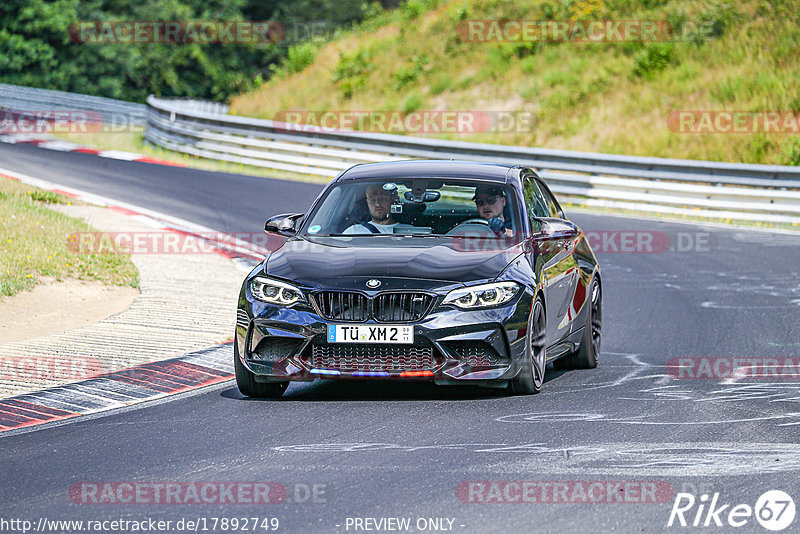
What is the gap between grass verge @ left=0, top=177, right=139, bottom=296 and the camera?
43.4 ft

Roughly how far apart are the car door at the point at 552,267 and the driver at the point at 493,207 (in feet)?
0.69

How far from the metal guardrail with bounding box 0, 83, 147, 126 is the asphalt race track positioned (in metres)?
31.8

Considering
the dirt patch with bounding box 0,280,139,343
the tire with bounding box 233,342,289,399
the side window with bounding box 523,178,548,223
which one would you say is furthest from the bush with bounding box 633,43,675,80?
the tire with bounding box 233,342,289,399

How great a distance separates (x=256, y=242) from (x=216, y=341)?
7.16m

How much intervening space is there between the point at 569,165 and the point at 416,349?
667 inches

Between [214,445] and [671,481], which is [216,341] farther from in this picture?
[671,481]

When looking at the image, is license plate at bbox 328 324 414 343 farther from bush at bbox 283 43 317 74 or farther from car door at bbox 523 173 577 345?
bush at bbox 283 43 317 74

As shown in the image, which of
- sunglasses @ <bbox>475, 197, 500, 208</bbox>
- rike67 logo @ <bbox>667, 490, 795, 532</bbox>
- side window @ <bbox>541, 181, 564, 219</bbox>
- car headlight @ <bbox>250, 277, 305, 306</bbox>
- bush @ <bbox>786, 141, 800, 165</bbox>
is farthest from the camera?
bush @ <bbox>786, 141, 800, 165</bbox>

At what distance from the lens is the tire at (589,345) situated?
10156 mm

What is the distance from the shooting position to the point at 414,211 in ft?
31.8

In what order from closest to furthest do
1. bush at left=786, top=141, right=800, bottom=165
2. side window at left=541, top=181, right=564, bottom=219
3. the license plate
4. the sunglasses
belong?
the license plate
the sunglasses
side window at left=541, top=181, right=564, bottom=219
bush at left=786, top=141, right=800, bottom=165

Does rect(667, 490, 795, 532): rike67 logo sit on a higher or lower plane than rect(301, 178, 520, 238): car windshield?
lower

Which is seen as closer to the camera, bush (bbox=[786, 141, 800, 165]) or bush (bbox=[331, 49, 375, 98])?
bush (bbox=[786, 141, 800, 165])

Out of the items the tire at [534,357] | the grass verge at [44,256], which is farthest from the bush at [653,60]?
the tire at [534,357]
